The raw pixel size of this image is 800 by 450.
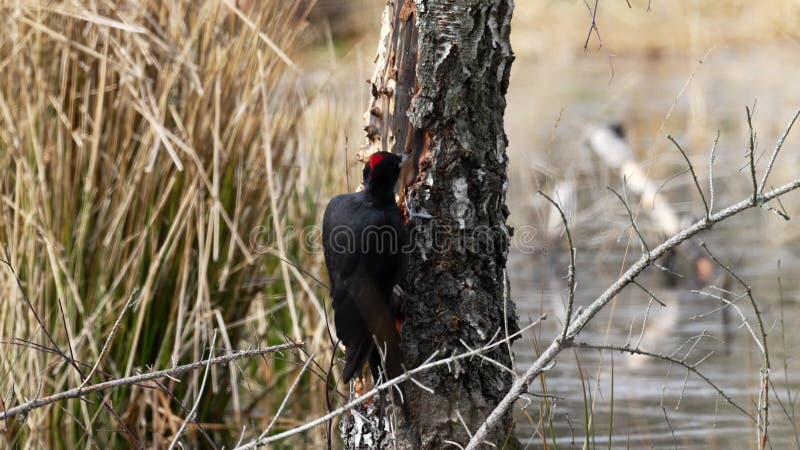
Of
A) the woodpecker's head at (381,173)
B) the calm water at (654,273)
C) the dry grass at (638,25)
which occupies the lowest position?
the calm water at (654,273)

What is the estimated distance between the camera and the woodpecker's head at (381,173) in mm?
2658

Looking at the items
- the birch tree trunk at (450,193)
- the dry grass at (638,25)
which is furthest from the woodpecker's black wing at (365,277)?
the dry grass at (638,25)

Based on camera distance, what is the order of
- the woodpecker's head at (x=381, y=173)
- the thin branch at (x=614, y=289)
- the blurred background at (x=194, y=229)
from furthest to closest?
the blurred background at (x=194, y=229)
the woodpecker's head at (x=381, y=173)
the thin branch at (x=614, y=289)

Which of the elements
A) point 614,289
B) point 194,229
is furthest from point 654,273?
point 614,289

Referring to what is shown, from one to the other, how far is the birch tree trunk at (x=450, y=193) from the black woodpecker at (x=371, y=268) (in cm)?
9

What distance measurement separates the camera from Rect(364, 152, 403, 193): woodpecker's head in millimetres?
2658

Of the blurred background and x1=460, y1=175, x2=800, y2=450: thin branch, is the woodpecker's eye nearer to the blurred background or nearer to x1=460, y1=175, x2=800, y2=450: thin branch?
the blurred background

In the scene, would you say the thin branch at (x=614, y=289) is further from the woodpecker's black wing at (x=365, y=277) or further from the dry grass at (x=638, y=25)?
the dry grass at (x=638, y=25)

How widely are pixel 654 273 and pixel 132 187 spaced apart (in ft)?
14.6

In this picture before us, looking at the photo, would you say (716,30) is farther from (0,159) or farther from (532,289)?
(0,159)

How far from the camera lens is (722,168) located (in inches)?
339

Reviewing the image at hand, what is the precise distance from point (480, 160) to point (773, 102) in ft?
30.1

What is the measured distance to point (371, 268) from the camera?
8.77 feet

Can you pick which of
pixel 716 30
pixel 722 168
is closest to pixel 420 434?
pixel 722 168
